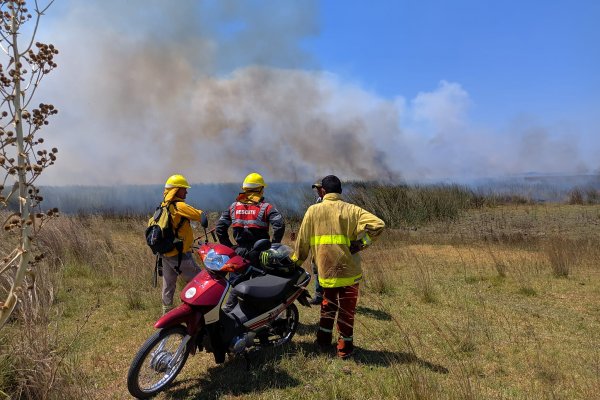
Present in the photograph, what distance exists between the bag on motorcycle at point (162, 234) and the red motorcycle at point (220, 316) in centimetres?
87

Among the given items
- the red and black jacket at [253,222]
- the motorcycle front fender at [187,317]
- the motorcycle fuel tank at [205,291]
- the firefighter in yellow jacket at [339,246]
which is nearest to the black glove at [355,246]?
the firefighter in yellow jacket at [339,246]

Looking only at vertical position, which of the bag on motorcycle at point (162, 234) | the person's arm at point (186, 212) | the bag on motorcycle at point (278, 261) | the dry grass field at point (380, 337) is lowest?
the dry grass field at point (380, 337)

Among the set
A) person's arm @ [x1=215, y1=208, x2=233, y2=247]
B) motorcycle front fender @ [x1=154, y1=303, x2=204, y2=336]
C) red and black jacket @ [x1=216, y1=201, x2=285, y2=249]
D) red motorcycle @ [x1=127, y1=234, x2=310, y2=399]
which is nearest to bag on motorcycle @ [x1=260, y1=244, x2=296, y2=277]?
red motorcycle @ [x1=127, y1=234, x2=310, y2=399]

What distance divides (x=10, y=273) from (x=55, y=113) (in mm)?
3965

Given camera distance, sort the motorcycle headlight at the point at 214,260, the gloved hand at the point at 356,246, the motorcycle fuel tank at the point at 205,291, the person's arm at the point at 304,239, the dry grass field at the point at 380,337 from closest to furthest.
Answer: the dry grass field at the point at 380,337 → the motorcycle fuel tank at the point at 205,291 → the motorcycle headlight at the point at 214,260 → the gloved hand at the point at 356,246 → the person's arm at the point at 304,239

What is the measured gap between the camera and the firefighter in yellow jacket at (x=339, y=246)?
4.27 metres

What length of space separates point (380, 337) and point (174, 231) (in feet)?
9.28

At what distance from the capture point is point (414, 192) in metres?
23.0

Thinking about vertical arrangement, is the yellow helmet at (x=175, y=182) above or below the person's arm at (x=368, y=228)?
above

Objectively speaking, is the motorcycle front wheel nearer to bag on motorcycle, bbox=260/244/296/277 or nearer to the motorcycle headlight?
the motorcycle headlight

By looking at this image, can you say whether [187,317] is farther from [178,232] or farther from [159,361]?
[178,232]

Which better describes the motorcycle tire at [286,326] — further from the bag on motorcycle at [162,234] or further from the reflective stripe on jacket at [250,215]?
the bag on motorcycle at [162,234]

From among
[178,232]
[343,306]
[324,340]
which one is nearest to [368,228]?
[343,306]

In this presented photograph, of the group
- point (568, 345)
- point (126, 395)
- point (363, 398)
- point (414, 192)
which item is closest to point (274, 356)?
point (363, 398)
